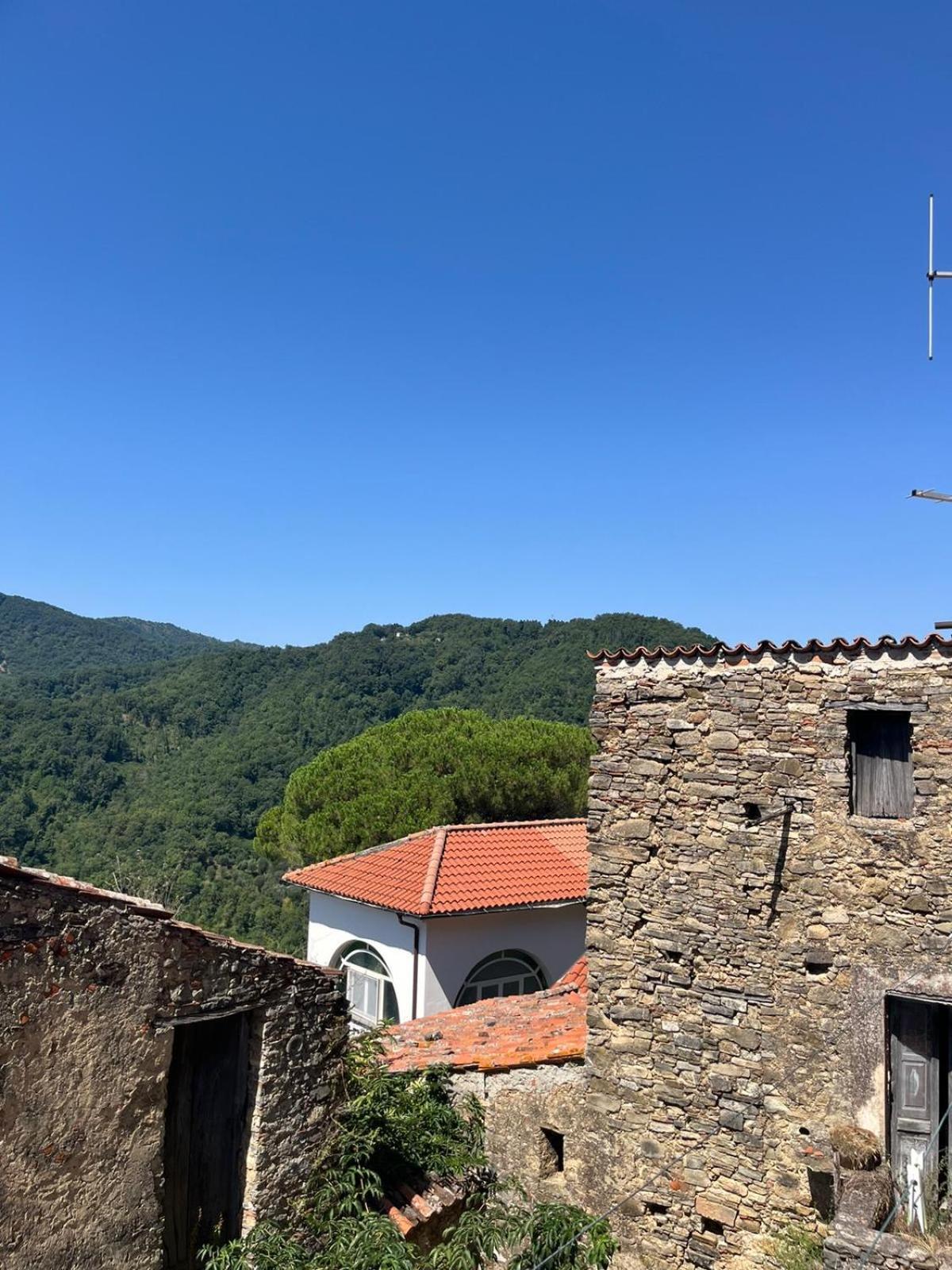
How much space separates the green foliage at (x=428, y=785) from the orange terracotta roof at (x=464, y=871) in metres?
3.24

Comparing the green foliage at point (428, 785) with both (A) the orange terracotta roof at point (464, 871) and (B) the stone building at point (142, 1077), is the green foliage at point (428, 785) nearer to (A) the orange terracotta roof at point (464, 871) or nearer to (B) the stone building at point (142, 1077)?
(A) the orange terracotta roof at point (464, 871)

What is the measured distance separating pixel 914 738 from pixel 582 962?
6388 millimetres

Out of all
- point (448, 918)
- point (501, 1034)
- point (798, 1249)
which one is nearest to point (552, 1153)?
point (501, 1034)

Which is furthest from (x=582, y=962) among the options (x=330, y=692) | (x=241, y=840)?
(x=330, y=692)

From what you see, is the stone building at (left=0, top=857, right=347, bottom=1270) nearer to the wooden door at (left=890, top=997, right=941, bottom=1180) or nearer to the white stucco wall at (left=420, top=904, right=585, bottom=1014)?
the wooden door at (left=890, top=997, right=941, bottom=1180)

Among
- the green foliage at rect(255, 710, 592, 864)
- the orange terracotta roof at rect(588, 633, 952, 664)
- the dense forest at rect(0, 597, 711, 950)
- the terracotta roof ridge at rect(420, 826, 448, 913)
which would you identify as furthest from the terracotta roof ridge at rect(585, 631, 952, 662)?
the dense forest at rect(0, 597, 711, 950)

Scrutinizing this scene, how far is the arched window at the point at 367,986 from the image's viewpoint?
1406 centimetres

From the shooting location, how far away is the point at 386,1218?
5.52 metres

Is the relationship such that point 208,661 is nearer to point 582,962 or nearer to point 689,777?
point 582,962

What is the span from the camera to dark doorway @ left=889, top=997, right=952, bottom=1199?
6090 mm

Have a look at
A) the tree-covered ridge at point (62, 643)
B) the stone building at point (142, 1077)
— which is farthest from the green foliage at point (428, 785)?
the tree-covered ridge at point (62, 643)

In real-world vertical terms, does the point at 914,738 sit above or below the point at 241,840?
above

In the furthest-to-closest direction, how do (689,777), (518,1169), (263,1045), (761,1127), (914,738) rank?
(518,1169) → (689,777) → (761,1127) → (914,738) → (263,1045)

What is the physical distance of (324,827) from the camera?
1980cm
